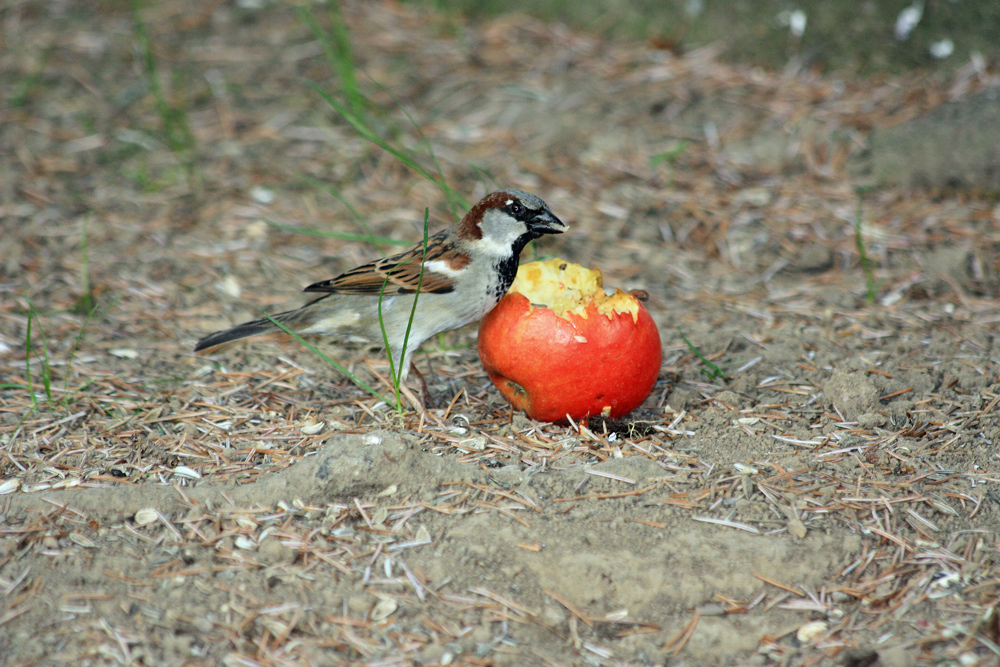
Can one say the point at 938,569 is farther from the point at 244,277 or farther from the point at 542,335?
the point at 244,277

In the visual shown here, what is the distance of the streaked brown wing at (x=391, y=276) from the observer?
412 cm

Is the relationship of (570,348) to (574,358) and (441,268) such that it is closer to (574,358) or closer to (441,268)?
(574,358)

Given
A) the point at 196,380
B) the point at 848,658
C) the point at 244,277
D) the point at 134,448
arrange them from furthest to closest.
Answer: the point at 244,277
the point at 196,380
the point at 134,448
the point at 848,658

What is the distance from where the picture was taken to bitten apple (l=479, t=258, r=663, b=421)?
3.53m

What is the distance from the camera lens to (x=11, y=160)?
602 cm

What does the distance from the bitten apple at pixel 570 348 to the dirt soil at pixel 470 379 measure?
15 cm

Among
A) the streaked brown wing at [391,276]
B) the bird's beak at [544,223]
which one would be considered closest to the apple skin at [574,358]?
the bird's beak at [544,223]

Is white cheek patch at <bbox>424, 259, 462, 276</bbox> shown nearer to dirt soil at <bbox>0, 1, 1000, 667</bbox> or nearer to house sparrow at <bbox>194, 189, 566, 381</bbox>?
house sparrow at <bbox>194, 189, 566, 381</bbox>

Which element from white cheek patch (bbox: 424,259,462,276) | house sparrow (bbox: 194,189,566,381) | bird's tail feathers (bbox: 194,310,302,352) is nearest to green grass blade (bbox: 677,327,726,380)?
house sparrow (bbox: 194,189,566,381)

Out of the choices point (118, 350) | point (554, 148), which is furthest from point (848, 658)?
point (554, 148)

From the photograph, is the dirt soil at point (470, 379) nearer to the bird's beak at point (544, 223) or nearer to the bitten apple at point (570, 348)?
the bitten apple at point (570, 348)

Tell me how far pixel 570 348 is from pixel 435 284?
843 mm

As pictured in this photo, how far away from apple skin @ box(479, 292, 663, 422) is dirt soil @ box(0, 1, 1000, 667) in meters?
0.14

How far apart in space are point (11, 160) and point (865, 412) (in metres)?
5.81
